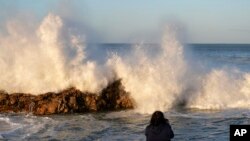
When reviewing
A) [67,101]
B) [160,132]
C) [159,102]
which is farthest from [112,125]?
[160,132]

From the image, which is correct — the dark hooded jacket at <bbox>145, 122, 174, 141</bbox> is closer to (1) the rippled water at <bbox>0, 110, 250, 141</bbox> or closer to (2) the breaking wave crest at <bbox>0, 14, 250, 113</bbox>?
(1) the rippled water at <bbox>0, 110, 250, 141</bbox>

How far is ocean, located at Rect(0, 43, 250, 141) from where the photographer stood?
1249 cm

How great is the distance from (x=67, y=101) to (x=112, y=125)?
3313 millimetres

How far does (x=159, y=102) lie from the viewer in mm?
17266

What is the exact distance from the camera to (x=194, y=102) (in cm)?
1777

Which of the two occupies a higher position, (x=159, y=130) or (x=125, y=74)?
(x=125, y=74)

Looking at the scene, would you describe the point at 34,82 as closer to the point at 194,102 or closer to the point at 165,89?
the point at 165,89

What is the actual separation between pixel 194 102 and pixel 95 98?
3953 mm

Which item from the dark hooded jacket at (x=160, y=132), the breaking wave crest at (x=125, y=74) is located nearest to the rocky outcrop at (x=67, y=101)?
the breaking wave crest at (x=125, y=74)

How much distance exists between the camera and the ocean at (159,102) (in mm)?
12488

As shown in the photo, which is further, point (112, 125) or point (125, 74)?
point (125, 74)

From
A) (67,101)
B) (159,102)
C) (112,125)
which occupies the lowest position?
(112,125)

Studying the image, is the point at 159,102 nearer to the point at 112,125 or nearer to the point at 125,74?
the point at 125,74

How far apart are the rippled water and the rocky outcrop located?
2.43 feet
